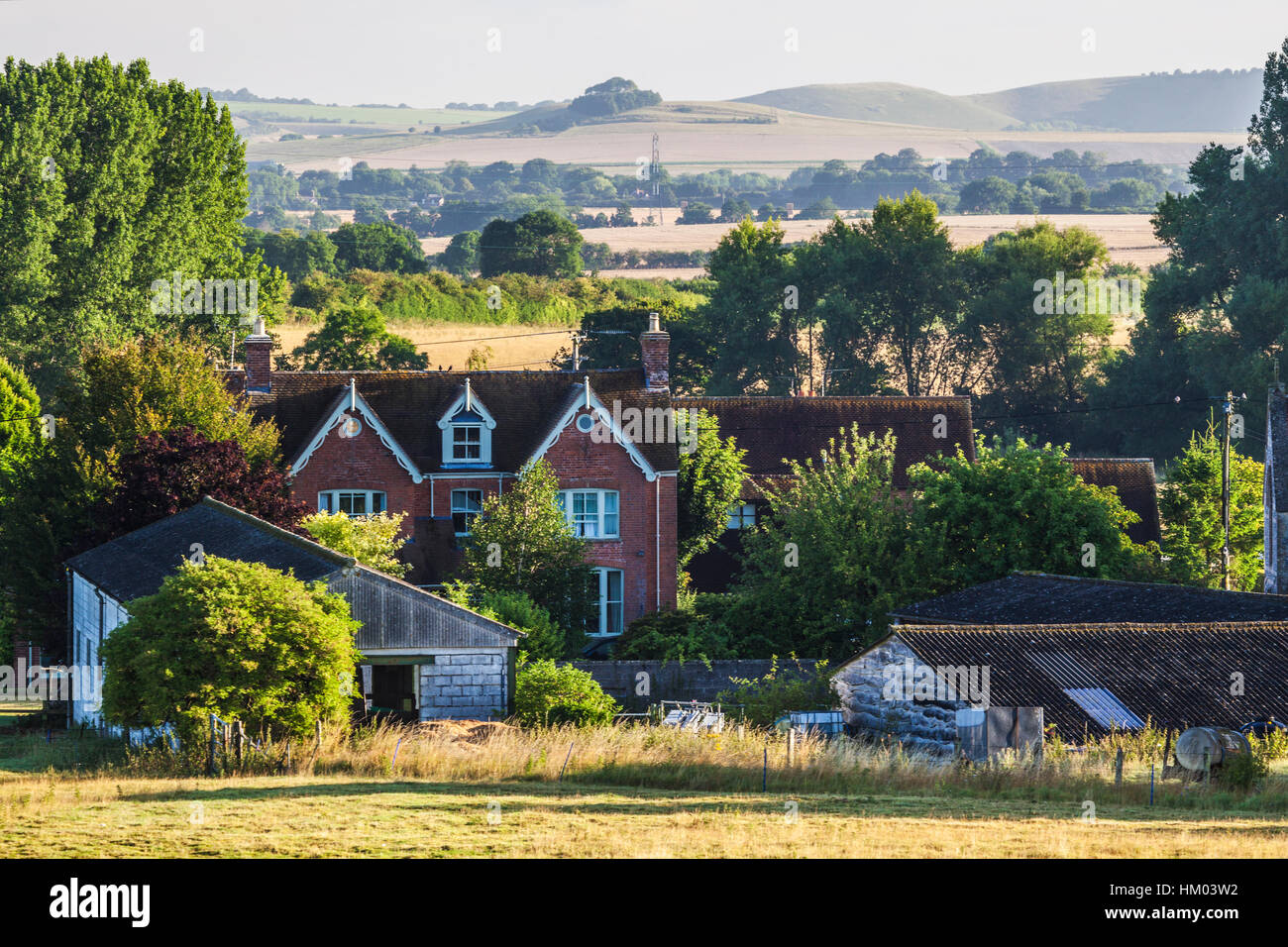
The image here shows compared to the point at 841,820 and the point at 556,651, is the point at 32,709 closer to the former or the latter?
the point at 556,651

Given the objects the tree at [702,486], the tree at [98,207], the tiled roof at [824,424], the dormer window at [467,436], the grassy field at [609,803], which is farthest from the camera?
the tree at [98,207]

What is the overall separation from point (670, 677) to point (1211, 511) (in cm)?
2679

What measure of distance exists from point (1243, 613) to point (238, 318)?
56.2 meters

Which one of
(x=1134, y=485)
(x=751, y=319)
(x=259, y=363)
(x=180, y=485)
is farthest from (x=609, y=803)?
(x=751, y=319)

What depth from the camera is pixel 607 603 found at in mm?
51781

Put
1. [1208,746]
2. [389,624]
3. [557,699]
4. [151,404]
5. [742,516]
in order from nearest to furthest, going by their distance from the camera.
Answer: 1. [1208,746]
2. [389,624]
3. [557,699]
4. [151,404]
5. [742,516]

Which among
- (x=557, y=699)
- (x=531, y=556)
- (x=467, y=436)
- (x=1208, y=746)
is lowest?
(x=557, y=699)

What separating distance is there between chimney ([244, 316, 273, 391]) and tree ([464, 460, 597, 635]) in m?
9.33

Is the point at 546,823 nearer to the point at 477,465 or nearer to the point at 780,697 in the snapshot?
the point at 780,697

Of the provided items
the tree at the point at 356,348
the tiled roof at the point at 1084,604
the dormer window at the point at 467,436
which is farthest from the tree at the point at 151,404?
the tree at the point at 356,348

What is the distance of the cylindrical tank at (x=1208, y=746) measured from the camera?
29969mm

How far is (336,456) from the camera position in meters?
51.4

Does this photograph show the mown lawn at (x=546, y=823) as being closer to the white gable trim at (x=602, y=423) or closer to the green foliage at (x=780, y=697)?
the green foliage at (x=780, y=697)

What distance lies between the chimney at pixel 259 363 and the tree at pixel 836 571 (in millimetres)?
15643
